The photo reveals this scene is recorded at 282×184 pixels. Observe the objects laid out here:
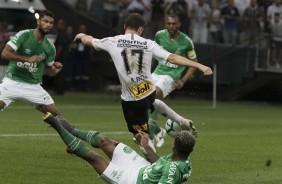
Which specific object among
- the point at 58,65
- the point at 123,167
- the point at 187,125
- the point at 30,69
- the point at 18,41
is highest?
the point at 18,41

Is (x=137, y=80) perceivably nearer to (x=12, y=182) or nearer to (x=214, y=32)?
(x=12, y=182)

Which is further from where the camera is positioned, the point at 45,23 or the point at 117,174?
the point at 45,23

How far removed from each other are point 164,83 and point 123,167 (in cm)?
728

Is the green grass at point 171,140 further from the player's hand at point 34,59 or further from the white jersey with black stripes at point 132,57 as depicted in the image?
the player's hand at point 34,59

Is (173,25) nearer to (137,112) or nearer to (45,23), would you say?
(45,23)

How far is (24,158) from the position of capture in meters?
16.9

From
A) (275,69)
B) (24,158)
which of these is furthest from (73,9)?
(24,158)

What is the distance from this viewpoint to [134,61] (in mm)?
15102

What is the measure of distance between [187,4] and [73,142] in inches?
921

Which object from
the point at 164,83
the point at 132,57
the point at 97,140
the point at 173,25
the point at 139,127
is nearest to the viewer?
the point at 97,140

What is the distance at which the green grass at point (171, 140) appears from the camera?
50.2 feet

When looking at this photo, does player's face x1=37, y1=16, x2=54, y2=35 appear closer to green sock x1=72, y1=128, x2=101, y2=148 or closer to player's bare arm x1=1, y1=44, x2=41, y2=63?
player's bare arm x1=1, y1=44, x2=41, y2=63

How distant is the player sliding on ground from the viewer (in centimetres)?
1172

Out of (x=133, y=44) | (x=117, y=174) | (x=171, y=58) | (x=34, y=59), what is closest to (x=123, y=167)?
(x=117, y=174)
